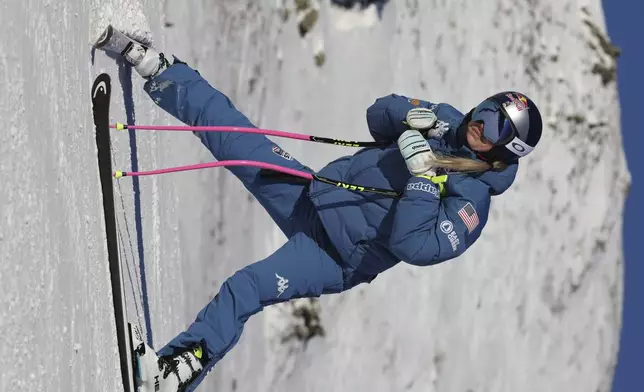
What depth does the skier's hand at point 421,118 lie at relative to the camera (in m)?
3.43

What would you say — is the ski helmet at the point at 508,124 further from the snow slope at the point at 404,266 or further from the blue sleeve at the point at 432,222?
the snow slope at the point at 404,266

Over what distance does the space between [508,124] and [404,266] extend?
3.56 meters

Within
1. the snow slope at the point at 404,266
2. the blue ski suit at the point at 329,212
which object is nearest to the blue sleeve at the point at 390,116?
the blue ski suit at the point at 329,212

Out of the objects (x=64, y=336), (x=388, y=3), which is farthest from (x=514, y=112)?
(x=388, y=3)

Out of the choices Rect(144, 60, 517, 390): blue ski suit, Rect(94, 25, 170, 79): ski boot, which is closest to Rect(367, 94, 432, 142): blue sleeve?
Rect(144, 60, 517, 390): blue ski suit

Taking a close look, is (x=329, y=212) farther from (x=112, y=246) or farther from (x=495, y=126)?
(x=112, y=246)

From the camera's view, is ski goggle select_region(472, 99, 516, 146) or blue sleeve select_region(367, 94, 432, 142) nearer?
ski goggle select_region(472, 99, 516, 146)

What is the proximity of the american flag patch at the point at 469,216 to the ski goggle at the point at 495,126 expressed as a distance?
0.27 meters

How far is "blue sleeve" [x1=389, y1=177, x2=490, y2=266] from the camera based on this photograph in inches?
129

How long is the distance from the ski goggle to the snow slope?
1484 millimetres

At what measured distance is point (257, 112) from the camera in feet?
20.6

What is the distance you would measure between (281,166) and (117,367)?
111 centimetres

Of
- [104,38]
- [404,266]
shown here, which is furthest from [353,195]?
[404,266]

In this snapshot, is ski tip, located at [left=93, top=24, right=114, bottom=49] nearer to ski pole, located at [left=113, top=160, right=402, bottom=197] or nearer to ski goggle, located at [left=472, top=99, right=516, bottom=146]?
ski pole, located at [left=113, top=160, right=402, bottom=197]
